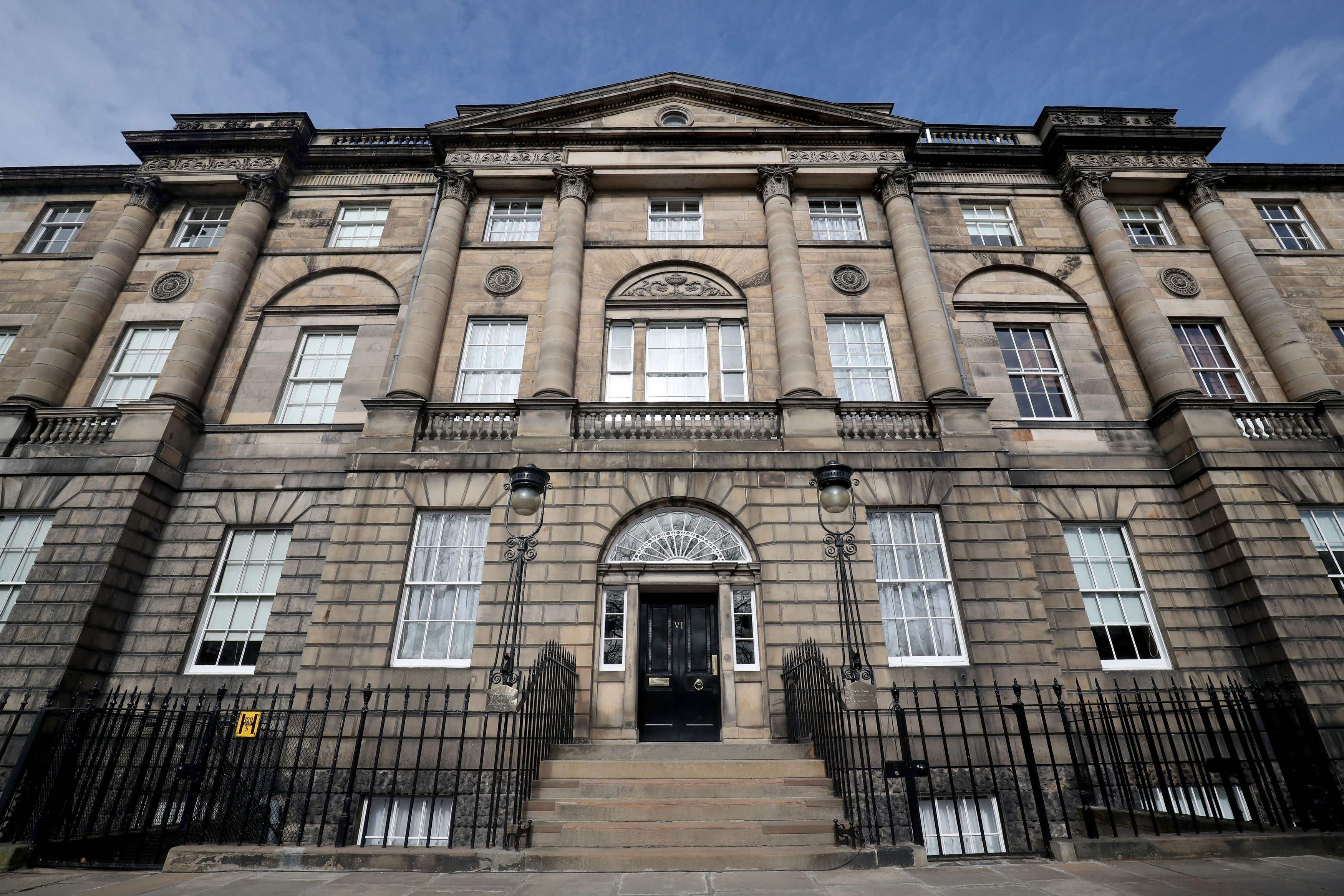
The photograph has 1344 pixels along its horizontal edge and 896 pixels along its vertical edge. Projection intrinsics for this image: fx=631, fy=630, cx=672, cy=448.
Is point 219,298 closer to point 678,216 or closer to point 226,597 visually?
point 226,597

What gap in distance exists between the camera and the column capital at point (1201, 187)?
16.2m

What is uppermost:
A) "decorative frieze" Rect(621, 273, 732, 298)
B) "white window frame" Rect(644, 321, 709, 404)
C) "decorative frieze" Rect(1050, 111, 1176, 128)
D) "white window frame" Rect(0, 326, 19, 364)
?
"decorative frieze" Rect(1050, 111, 1176, 128)

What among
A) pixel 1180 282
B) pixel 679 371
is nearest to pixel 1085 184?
pixel 1180 282

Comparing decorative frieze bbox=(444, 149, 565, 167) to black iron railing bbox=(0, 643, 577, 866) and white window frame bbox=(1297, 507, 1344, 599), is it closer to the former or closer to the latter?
black iron railing bbox=(0, 643, 577, 866)

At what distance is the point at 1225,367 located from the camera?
1452 centimetres

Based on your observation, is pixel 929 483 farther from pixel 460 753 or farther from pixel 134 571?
pixel 134 571

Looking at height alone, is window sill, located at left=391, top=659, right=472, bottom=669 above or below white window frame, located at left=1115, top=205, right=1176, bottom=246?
below

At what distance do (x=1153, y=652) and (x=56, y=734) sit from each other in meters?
18.8

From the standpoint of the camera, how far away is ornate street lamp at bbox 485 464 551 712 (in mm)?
7637

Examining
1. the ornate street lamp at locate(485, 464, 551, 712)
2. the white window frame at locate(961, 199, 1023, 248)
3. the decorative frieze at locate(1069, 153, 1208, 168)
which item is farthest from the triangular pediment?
the ornate street lamp at locate(485, 464, 551, 712)

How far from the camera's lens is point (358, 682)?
402 inches

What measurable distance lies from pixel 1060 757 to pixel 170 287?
20700mm

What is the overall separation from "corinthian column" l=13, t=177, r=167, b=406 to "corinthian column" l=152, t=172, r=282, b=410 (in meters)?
1.88

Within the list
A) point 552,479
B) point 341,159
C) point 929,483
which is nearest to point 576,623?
point 552,479
